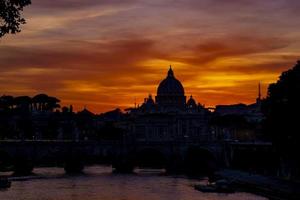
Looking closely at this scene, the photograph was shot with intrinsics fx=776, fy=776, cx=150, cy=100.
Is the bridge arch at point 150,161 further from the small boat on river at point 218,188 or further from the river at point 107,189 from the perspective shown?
the small boat on river at point 218,188

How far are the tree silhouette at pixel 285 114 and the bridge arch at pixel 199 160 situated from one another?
49.4 metres

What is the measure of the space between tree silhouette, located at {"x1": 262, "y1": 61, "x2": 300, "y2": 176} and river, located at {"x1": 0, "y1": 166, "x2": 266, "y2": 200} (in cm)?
661

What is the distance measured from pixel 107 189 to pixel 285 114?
2330 cm

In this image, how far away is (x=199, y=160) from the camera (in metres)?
143

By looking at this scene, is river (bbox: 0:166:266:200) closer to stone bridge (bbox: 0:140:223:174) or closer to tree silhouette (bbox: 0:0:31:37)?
stone bridge (bbox: 0:140:223:174)

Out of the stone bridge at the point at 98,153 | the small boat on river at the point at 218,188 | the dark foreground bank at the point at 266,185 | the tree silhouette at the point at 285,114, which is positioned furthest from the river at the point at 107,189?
the stone bridge at the point at 98,153

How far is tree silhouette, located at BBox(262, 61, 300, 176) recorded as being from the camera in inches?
3228

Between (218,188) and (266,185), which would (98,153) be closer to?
(218,188)

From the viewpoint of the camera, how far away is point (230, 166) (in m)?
133

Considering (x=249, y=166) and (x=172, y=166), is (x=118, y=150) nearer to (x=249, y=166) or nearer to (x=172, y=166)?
(x=172, y=166)

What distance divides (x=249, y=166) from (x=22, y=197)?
5133cm

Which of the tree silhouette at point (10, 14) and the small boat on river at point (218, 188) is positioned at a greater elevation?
the tree silhouette at point (10, 14)

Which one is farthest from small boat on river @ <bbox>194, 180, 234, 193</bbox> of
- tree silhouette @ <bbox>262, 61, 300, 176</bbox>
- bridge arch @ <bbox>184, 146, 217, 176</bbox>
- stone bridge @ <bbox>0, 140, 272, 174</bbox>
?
bridge arch @ <bbox>184, 146, 217, 176</bbox>

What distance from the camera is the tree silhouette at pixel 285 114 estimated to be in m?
82.0
